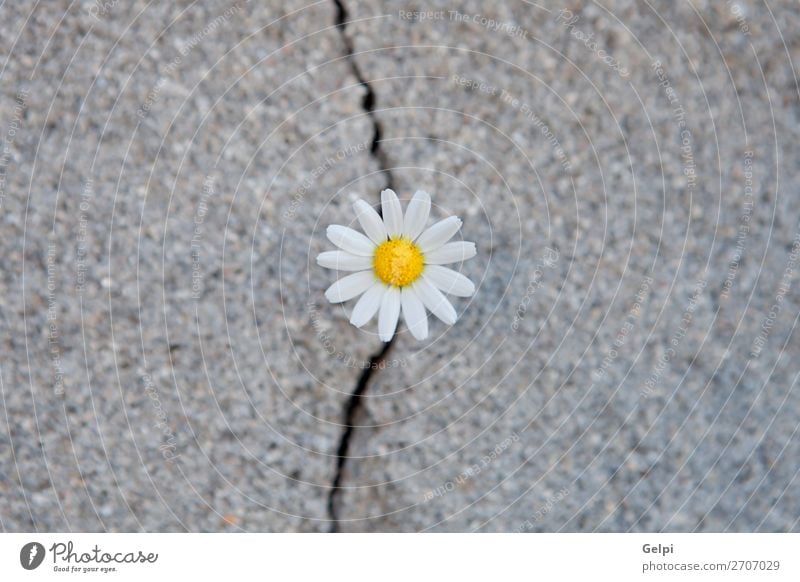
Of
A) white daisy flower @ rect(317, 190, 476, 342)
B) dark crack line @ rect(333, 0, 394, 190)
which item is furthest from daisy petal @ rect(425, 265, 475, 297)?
dark crack line @ rect(333, 0, 394, 190)

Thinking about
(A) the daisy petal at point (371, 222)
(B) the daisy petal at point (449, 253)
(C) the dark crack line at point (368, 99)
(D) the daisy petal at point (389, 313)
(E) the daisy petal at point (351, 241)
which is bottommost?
(D) the daisy petal at point (389, 313)

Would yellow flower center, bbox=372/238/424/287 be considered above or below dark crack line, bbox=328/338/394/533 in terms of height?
above

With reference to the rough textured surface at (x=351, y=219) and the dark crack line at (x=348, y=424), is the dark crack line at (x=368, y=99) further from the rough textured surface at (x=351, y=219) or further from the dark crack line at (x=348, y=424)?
the dark crack line at (x=348, y=424)

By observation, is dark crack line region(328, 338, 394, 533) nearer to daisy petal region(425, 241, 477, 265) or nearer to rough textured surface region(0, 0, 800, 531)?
rough textured surface region(0, 0, 800, 531)

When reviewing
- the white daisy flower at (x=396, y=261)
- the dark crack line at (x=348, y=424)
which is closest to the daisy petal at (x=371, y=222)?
the white daisy flower at (x=396, y=261)

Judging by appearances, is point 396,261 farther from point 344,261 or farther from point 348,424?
Answer: point 348,424

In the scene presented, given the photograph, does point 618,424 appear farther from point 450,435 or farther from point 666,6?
point 666,6
